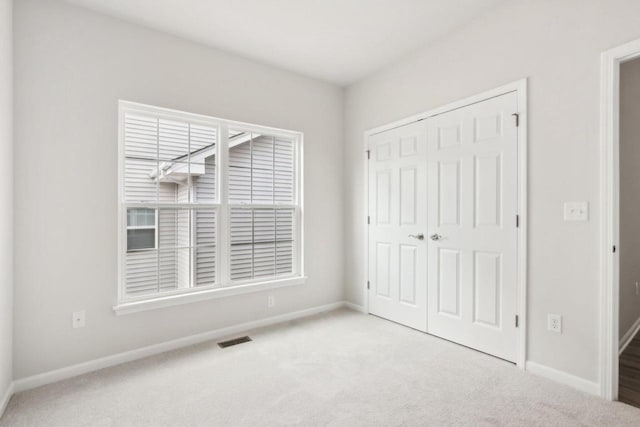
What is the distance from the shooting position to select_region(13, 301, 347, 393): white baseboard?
234 centimetres

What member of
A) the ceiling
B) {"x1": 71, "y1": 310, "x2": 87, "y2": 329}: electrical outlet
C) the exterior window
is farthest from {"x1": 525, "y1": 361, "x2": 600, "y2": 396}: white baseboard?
{"x1": 71, "y1": 310, "x2": 87, "y2": 329}: electrical outlet

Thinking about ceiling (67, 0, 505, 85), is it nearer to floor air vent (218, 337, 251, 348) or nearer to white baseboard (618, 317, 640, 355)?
floor air vent (218, 337, 251, 348)

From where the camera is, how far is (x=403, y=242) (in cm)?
348

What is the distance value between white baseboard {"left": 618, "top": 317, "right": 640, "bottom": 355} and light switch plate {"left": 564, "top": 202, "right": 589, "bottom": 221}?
5.01 ft

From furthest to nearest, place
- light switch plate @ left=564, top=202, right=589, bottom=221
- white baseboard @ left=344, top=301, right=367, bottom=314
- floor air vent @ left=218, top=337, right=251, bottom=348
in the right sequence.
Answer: white baseboard @ left=344, top=301, right=367, bottom=314, floor air vent @ left=218, top=337, right=251, bottom=348, light switch plate @ left=564, top=202, right=589, bottom=221

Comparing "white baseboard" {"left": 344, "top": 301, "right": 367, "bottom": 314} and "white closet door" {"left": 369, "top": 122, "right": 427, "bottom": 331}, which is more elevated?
"white closet door" {"left": 369, "top": 122, "right": 427, "bottom": 331}

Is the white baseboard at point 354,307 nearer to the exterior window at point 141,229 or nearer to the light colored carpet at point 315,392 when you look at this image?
the light colored carpet at point 315,392

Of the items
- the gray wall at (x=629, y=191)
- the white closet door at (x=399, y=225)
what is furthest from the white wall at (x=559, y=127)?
the gray wall at (x=629, y=191)

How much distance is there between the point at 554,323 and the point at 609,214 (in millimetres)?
839

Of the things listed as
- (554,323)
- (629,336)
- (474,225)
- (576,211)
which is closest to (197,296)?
(474,225)

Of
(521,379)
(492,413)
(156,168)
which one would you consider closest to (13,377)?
(156,168)

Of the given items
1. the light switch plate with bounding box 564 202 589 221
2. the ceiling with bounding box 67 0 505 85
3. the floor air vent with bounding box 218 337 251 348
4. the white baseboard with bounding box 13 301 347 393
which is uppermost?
the ceiling with bounding box 67 0 505 85

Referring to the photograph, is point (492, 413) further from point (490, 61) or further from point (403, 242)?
point (490, 61)

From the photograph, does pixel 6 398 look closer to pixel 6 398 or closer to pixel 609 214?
pixel 6 398
